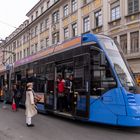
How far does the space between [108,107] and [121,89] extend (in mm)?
740

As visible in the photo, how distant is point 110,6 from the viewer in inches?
1236

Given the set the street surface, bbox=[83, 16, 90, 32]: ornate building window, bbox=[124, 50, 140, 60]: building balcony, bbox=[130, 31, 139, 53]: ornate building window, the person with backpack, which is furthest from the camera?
bbox=[83, 16, 90, 32]: ornate building window

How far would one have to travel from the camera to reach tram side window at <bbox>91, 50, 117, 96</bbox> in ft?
33.7

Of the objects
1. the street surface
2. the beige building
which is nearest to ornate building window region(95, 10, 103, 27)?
the beige building

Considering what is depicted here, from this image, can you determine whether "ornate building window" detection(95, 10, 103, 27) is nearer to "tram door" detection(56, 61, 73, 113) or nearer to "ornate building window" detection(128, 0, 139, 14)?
"ornate building window" detection(128, 0, 139, 14)

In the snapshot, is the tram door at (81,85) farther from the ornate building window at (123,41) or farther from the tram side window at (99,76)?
the ornate building window at (123,41)

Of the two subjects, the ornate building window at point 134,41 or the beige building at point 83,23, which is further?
the beige building at point 83,23

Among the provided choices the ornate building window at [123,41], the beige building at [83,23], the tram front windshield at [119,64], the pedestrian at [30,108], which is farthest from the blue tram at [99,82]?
the ornate building window at [123,41]

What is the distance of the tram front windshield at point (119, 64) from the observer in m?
10.1

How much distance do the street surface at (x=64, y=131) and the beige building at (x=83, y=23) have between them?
4557 mm

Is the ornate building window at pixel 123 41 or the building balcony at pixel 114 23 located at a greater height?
the building balcony at pixel 114 23

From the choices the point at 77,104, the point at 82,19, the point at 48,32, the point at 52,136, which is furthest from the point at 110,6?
the point at 52,136

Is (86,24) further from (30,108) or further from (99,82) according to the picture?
(99,82)

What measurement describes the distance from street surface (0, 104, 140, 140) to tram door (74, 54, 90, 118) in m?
0.61
